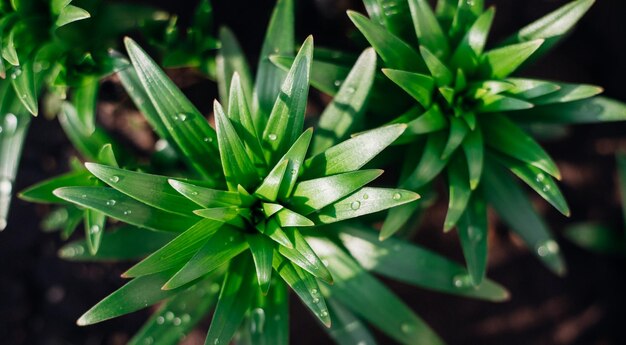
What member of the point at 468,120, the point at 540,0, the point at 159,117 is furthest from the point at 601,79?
the point at 159,117

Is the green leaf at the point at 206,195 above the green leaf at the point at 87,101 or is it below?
above

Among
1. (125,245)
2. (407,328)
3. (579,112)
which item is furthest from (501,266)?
(125,245)

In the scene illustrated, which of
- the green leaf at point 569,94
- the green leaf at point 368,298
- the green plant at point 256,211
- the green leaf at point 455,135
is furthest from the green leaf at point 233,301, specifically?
the green leaf at point 569,94

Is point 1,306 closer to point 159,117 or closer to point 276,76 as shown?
point 159,117

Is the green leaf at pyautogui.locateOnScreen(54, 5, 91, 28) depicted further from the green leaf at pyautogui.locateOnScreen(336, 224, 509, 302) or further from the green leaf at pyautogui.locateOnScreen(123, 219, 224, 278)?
the green leaf at pyautogui.locateOnScreen(336, 224, 509, 302)

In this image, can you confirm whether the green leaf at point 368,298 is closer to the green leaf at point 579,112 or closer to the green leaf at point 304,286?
the green leaf at point 304,286

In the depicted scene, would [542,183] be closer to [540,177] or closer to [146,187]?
[540,177]
